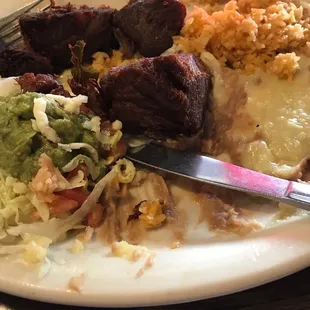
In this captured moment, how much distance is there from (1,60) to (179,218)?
105 centimetres

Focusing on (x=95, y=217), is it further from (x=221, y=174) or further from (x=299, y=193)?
(x=299, y=193)

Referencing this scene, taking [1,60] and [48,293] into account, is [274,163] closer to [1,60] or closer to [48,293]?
[48,293]

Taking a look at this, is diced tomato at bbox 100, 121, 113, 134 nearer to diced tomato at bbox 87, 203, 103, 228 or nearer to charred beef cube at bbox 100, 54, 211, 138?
charred beef cube at bbox 100, 54, 211, 138

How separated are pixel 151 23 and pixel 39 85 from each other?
21.4 inches

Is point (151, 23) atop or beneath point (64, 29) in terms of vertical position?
beneath

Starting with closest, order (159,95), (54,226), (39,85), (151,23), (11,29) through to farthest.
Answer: (54,226), (159,95), (39,85), (151,23), (11,29)

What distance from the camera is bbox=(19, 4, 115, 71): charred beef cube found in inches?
79.4

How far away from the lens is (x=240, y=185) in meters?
1.52

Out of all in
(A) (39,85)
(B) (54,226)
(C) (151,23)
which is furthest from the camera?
(C) (151,23)

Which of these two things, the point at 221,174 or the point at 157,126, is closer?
the point at 221,174

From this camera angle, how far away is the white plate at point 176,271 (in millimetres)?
1285

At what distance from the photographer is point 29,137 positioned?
1.60 meters

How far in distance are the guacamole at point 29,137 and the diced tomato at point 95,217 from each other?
0.14 meters

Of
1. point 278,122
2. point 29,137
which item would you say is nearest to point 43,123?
point 29,137
